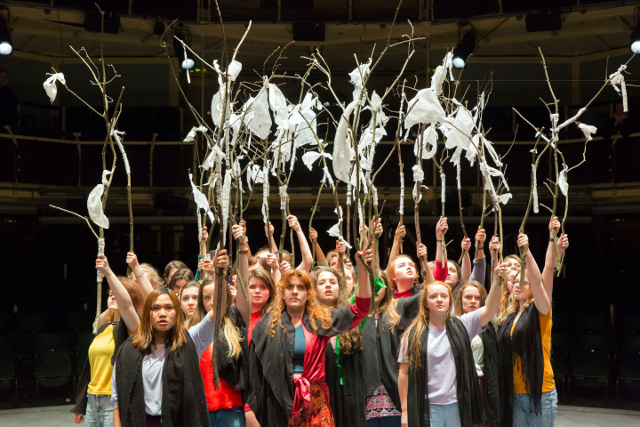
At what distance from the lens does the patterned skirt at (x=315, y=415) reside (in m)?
3.33

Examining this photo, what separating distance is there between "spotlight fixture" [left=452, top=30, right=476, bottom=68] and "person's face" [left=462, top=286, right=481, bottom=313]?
4940mm

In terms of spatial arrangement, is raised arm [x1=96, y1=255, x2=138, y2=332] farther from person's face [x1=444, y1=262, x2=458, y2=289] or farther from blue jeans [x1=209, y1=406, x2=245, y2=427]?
person's face [x1=444, y1=262, x2=458, y2=289]

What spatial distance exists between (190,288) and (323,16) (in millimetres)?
7294

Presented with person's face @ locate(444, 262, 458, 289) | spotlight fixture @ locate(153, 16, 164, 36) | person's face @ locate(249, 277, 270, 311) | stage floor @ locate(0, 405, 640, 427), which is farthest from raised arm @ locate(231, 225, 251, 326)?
spotlight fixture @ locate(153, 16, 164, 36)

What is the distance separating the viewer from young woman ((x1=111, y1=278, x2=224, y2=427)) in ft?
9.95

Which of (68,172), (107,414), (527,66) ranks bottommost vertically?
(107,414)

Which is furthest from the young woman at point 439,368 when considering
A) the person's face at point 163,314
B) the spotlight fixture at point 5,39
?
the spotlight fixture at point 5,39

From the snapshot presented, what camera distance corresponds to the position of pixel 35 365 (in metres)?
6.69

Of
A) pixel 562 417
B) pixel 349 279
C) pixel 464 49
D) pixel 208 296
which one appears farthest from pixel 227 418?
pixel 464 49

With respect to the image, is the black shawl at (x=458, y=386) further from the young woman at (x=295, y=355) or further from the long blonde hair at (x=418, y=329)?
the young woman at (x=295, y=355)

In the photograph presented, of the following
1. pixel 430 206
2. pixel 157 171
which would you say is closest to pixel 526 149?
pixel 430 206

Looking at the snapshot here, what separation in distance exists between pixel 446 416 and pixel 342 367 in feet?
1.91

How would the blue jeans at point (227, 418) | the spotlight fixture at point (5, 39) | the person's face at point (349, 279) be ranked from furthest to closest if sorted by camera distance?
the spotlight fixture at point (5, 39), the person's face at point (349, 279), the blue jeans at point (227, 418)

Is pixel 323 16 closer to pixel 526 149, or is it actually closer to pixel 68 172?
pixel 526 149
